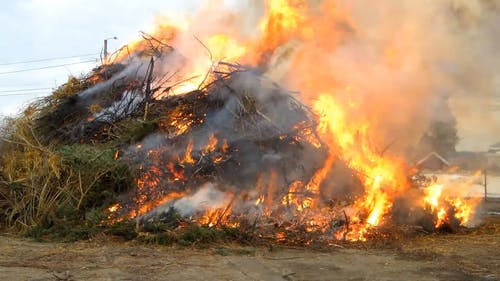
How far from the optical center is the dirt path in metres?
6.75

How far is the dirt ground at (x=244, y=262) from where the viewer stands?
6753 mm

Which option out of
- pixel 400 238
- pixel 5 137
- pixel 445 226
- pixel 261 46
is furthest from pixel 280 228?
pixel 5 137

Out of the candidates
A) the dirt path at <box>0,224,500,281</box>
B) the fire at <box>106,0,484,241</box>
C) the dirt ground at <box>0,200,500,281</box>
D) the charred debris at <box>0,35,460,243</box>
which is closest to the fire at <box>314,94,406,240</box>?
the fire at <box>106,0,484,241</box>

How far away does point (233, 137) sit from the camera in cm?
1086

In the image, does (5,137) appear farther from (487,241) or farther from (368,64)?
(487,241)

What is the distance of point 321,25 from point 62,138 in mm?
6250

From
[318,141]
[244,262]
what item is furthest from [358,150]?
[244,262]

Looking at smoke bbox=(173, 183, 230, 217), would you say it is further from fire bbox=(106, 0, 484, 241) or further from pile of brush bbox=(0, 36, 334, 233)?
pile of brush bbox=(0, 36, 334, 233)

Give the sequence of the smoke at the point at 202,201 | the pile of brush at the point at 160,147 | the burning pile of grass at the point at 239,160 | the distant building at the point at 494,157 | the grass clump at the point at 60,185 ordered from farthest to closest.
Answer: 1. the distant building at the point at 494,157
2. the pile of brush at the point at 160,147
3. the grass clump at the point at 60,185
4. the burning pile of grass at the point at 239,160
5. the smoke at the point at 202,201

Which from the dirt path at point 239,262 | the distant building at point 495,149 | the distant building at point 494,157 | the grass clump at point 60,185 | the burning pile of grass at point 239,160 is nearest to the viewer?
the dirt path at point 239,262

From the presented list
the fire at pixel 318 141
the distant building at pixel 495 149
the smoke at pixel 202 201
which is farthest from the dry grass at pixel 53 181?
the distant building at pixel 495 149

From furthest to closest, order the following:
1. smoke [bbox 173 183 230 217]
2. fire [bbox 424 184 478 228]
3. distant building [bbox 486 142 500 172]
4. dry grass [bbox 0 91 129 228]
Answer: distant building [bbox 486 142 500 172]
fire [bbox 424 184 478 228]
dry grass [bbox 0 91 129 228]
smoke [bbox 173 183 230 217]

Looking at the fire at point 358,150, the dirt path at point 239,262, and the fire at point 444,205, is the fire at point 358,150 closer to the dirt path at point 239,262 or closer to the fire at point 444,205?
the fire at point 444,205

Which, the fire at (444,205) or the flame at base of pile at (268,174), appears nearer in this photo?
the flame at base of pile at (268,174)
